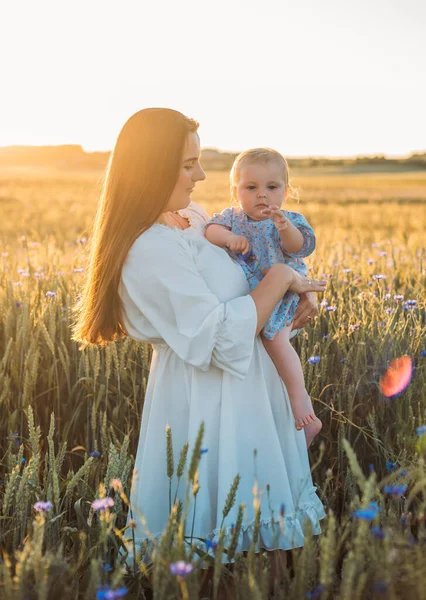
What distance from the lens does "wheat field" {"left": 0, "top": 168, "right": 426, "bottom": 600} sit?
1410 millimetres

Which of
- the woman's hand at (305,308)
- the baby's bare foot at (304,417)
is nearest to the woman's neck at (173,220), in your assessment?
the woman's hand at (305,308)

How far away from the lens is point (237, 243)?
2492 mm

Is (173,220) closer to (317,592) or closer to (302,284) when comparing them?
(302,284)

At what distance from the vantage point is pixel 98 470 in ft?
9.03

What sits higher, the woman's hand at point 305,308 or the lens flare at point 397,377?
the woman's hand at point 305,308

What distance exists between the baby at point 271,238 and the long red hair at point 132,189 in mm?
416

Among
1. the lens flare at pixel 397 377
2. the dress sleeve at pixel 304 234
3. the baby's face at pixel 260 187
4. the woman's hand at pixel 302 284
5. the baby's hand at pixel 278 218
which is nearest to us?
the woman's hand at pixel 302 284

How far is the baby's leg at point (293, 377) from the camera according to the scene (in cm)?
235

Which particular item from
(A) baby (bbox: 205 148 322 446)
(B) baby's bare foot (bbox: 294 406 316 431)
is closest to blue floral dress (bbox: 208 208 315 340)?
(A) baby (bbox: 205 148 322 446)

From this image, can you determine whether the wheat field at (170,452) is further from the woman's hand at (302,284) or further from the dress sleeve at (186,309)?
the woman's hand at (302,284)

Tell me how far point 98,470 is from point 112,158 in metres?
1.28

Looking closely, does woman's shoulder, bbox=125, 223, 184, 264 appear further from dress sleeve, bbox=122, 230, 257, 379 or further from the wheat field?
the wheat field

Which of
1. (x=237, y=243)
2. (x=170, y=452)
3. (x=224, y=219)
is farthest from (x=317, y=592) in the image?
(x=224, y=219)

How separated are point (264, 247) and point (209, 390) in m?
0.68
